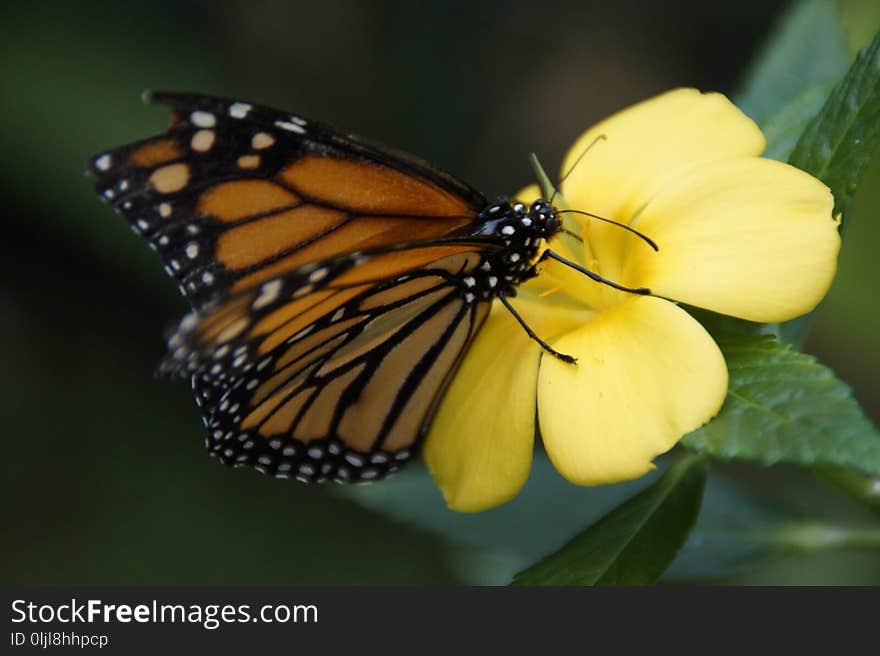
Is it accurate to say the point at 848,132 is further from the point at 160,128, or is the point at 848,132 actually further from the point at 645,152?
the point at 160,128

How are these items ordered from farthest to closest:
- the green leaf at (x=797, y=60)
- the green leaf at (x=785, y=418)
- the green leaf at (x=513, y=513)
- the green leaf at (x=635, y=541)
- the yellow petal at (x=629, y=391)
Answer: the green leaf at (x=513, y=513), the green leaf at (x=797, y=60), the green leaf at (x=635, y=541), the yellow petal at (x=629, y=391), the green leaf at (x=785, y=418)

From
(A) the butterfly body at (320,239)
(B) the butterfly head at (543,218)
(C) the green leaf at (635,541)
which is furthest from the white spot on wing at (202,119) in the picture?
(C) the green leaf at (635,541)

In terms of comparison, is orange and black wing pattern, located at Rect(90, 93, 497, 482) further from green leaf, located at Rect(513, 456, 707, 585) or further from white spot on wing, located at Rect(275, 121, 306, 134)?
green leaf, located at Rect(513, 456, 707, 585)

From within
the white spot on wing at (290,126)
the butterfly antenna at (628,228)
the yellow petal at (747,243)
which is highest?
the white spot on wing at (290,126)

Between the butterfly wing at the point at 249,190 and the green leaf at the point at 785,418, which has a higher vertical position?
the butterfly wing at the point at 249,190

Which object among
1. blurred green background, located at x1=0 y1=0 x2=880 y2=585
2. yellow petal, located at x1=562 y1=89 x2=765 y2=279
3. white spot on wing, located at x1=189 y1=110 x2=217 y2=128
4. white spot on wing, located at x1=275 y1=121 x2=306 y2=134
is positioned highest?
blurred green background, located at x1=0 y1=0 x2=880 y2=585

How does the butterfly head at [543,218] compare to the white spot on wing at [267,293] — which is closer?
the white spot on wing at [267,293]

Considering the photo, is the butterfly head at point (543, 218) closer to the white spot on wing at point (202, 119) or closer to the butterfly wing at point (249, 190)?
the butterfly wing at point (249, 190)

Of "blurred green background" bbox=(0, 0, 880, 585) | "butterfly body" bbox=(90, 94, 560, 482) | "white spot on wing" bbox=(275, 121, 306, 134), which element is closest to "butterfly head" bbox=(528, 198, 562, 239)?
"butterfly body" bbox=(90, 94, 560, 482)
